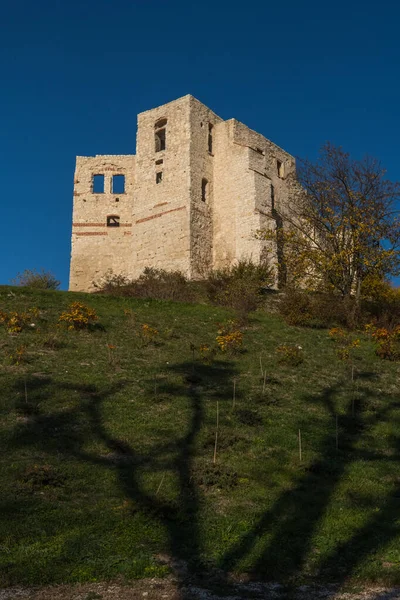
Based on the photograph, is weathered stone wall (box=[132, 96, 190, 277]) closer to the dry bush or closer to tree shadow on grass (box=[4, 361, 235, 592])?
the dry bush

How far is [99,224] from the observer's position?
32.6m

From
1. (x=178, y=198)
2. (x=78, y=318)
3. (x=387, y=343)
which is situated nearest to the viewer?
(x=78, y=318)

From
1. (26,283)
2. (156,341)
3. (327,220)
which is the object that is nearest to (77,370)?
(156,341)

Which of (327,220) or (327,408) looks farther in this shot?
(327,220)

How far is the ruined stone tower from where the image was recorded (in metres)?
28.7

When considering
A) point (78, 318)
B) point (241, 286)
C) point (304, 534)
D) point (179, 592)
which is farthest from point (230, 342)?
point (179, 592)

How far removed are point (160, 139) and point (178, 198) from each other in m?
4.69

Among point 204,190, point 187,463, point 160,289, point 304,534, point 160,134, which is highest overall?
point 160,134

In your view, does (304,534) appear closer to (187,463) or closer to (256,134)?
(187,463)

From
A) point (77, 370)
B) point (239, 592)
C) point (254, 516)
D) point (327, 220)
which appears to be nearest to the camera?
point (239, 592)

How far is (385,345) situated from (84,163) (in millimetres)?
22666

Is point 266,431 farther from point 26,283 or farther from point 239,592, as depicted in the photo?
point 26,283

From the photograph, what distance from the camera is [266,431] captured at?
32.2ft

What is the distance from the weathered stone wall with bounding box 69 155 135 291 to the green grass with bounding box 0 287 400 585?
1724cm
